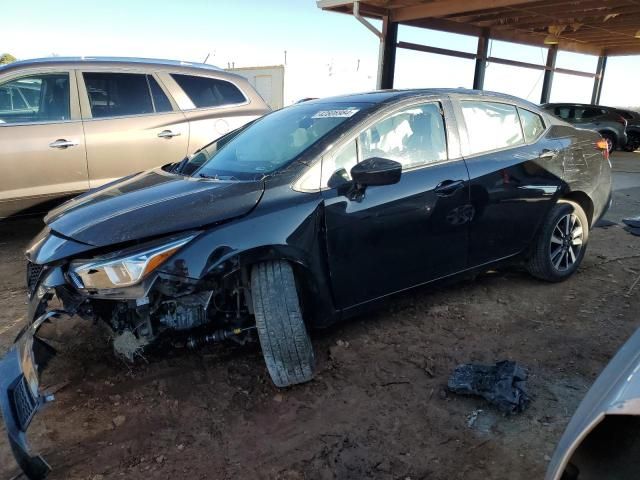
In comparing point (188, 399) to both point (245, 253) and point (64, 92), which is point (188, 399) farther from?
point (64, 92)

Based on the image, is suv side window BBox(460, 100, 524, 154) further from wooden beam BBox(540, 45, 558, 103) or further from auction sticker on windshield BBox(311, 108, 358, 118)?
wooden beam BBox(540, 45, 558, 103)

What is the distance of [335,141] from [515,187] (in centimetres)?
153

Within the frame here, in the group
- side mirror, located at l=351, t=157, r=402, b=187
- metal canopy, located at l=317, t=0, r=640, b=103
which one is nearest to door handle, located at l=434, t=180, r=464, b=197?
side mirror, located at l=351, t=157, r=402, b=187

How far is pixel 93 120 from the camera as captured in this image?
492 centimetres

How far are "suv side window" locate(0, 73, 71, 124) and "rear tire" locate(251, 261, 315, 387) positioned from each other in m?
3.35

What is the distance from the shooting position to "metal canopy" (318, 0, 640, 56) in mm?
11628

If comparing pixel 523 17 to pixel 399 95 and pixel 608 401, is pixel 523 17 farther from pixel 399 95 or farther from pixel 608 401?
pixel 608 401

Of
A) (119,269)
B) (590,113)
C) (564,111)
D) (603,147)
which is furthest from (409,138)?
(590,113)

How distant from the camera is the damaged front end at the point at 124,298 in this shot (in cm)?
234

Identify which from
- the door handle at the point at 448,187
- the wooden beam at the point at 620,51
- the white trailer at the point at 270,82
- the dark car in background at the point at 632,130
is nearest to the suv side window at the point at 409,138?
the door handle at the point at 448,187

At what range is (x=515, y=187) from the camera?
3.67 m

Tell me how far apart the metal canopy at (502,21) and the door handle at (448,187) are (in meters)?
9.23

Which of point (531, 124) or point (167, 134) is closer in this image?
point (531, 124)

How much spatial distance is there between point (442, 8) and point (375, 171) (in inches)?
430
